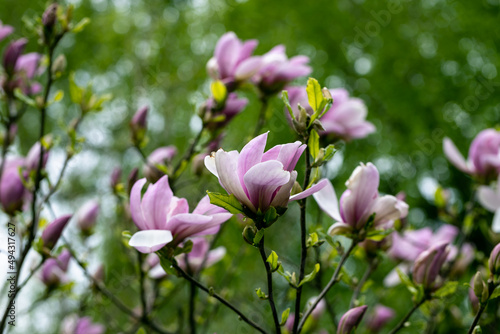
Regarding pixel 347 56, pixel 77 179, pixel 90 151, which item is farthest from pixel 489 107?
pixel 77 179

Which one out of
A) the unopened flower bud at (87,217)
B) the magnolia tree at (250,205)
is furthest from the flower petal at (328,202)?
the unopened flower bud at (87,217)

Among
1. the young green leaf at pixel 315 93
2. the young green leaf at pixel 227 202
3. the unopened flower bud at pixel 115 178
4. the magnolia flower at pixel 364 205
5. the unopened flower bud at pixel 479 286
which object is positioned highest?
the young green leaf at pixel 315 93

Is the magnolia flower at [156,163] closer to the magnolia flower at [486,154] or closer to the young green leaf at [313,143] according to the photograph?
the young green leaf at [313,143]

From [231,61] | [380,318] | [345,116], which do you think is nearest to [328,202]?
[345,116]

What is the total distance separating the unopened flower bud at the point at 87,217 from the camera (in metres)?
1.00

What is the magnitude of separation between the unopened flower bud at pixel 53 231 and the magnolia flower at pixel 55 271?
216 millimetres

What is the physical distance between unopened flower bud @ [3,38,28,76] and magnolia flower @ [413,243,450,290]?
2.51 ft

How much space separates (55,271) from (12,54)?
425 millimetres

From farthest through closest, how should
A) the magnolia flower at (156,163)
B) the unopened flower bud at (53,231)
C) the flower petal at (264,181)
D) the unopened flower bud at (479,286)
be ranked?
the magnolia flower at (156,163), the unopened flower bud at (53,231), the unopened flower bud at (479,286), the flower petal at (264,181)

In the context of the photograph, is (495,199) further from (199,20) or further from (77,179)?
(77,179)

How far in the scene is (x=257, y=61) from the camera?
2.74 ft

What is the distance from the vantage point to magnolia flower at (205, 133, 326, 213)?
440 millimetres

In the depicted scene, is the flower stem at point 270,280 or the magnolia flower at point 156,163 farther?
the magnolia flower at point 156,163

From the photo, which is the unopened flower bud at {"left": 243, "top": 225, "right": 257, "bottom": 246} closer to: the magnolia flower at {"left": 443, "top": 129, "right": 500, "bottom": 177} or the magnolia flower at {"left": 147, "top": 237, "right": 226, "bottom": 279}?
the magnolia flower at {"left": 147, "top": 237, "right": 226, "bottom": 279}
